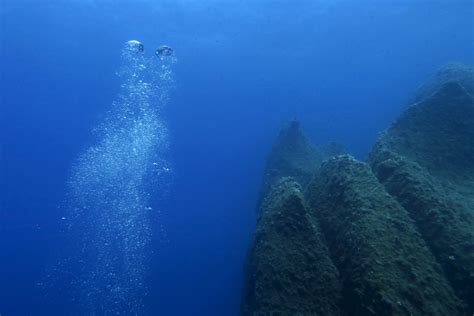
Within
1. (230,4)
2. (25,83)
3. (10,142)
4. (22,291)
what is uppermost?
(25,83)

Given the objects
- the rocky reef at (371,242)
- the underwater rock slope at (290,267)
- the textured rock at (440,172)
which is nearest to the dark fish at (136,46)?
the textured rock at (440,172)

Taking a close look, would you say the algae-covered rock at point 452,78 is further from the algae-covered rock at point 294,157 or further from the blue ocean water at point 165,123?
the blue ocean water at point 165,123

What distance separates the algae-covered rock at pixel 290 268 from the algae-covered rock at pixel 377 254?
0.57 feet

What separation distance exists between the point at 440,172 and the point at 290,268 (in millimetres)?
3203

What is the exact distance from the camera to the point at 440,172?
5.97 m

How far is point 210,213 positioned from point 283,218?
18919mm

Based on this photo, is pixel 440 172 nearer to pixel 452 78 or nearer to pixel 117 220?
pixel 452 78

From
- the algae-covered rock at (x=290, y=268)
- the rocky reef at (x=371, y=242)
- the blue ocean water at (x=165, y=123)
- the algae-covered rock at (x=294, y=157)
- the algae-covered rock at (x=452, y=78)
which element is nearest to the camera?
the rocky reef at (x=371, y=242)

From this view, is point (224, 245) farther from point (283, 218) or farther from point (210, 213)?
point (283, 218)

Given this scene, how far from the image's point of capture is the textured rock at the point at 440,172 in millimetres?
4176

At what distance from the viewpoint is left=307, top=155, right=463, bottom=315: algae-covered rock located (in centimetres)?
365

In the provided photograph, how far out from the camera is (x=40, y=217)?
27422 mm

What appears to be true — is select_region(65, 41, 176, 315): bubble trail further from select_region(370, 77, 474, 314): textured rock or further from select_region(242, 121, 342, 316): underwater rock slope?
select_region(242, 121, 342, 316): underwater rock slope

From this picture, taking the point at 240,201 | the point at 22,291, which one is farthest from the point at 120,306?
the point at 240,201
